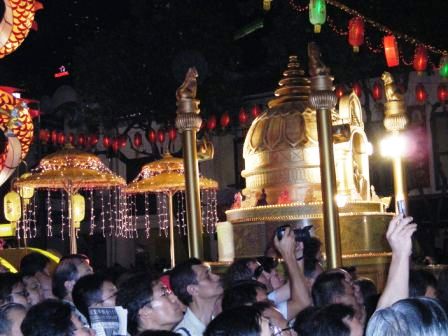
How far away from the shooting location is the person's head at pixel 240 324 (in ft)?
→ 12.4

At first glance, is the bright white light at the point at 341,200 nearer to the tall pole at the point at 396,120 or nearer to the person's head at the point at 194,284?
the tall pole at the point at 396,120

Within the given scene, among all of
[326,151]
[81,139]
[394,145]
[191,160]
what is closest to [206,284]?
[326,151]

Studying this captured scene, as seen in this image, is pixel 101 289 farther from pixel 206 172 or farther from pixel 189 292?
pixel 206 172

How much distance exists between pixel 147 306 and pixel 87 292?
37.1 inches

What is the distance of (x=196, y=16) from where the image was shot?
24844mm

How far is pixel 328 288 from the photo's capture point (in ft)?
18.7

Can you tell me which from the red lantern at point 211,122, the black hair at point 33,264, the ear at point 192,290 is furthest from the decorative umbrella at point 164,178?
the ear at point 192,290

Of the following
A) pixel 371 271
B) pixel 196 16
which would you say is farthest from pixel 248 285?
pixel 196 16

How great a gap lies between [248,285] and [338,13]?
15705 millimetres

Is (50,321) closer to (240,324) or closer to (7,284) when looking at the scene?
(240,324)

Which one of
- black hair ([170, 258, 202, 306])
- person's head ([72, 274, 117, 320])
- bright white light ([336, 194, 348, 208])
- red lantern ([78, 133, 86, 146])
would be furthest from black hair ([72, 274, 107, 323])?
red lantern ([78, 133, 86, 146])

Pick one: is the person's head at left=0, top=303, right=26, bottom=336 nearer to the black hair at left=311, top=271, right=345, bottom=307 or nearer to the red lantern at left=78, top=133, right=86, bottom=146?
the black hair at left=311, top=271, right=345, bottom=307

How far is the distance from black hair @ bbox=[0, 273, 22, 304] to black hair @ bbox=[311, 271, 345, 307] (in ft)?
7.47

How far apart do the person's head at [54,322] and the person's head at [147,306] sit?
0.54 m
